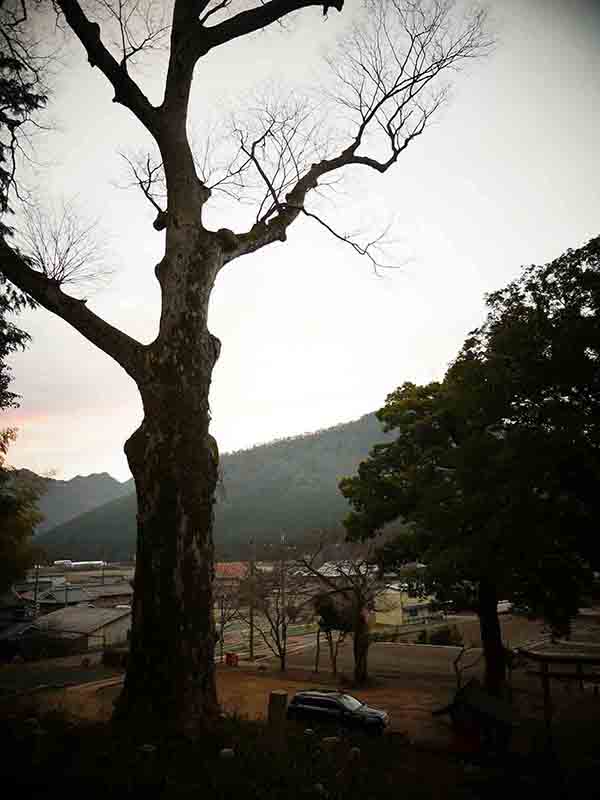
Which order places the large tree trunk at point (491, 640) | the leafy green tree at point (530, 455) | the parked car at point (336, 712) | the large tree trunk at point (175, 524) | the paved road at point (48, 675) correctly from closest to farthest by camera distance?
1. the large tree trunk at point (175, 524)
2. the leafy green tree at point (530, 455)
3. the parked car at point (336, 712)
4. the large tree trunk at point (491, 640)
5. the paved road at point (48, 675)

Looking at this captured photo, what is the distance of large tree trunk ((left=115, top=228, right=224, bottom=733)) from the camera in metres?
4.62

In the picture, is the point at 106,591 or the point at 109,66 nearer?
the point at 109,66

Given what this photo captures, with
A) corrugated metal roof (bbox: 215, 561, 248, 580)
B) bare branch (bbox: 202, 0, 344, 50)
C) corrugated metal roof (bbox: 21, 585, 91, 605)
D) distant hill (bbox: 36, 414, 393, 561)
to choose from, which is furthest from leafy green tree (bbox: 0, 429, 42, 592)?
distant hill (bbox: 36, 414, 393, 561)

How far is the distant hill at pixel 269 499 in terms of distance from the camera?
101 metres

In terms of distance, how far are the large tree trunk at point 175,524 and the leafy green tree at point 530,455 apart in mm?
5950

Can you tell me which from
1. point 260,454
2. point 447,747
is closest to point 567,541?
point 447,747

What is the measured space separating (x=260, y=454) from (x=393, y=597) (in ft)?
378

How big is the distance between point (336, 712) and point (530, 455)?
381 inches

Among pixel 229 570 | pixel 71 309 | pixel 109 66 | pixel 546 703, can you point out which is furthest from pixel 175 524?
pixel 229 570

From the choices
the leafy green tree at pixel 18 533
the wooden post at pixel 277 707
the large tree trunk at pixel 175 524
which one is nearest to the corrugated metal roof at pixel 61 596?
the leafy green tree at pixel 18 533

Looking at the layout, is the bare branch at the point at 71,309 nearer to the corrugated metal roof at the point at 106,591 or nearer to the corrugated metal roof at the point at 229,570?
the corrugated metal roof at the point at 229,570

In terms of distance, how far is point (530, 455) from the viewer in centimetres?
842

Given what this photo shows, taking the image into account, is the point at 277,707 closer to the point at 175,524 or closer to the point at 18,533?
the point at 175,524

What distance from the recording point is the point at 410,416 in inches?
659
